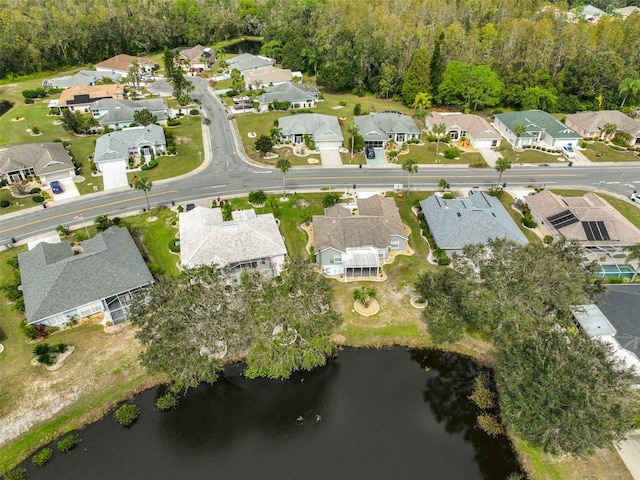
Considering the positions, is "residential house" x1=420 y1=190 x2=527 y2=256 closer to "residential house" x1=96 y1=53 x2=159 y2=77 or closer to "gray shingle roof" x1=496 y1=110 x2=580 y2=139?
"gray shingle roof" x1=496 y1=110 x2=580 y2=139

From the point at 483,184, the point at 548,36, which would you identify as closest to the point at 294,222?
the point at 483,184

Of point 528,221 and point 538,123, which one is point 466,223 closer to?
point 528,221

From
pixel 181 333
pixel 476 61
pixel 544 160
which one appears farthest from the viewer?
pixel 476 61

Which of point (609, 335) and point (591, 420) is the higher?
point (591, 420)

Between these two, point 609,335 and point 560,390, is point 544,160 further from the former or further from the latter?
point 560,390

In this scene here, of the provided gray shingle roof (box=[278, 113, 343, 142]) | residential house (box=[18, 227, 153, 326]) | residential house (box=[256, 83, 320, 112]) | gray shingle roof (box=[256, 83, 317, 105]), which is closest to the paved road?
gray shingle roof (box=[278, 113, 343, 142])

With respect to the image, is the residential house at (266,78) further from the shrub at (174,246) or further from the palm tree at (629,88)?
the palm tree at (629,88)
